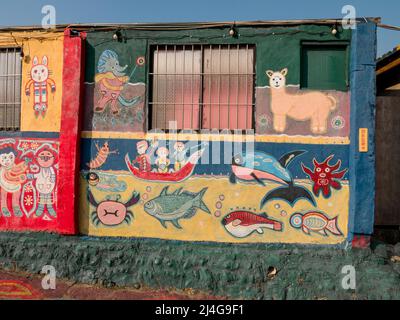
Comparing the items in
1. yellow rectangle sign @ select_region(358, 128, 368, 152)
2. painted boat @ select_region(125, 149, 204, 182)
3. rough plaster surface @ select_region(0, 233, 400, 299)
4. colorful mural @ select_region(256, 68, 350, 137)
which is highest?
colorful mural @ select_region(256, 68, 350, 137)

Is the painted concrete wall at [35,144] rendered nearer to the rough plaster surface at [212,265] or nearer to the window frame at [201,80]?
the rough plaster surface at [212,265]

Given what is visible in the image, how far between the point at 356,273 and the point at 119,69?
472 centimetres

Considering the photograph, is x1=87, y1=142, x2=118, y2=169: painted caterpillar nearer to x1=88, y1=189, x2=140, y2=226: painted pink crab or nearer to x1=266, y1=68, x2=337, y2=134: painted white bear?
x1=88, y1=189, x2=140, y2=226: painted pink crab

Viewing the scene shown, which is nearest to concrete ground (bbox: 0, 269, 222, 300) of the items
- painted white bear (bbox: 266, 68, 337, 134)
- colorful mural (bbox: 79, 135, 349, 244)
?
colorful mural (bbox: 79, 135, 349, 244)

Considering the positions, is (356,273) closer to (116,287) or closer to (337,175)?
(337,175)

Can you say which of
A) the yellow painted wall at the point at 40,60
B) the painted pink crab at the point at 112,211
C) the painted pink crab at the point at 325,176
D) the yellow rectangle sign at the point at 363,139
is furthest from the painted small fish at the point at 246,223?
the yellow painted wall at the point at 40,60

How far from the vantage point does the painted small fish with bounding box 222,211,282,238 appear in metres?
4.91

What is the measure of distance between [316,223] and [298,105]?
5.90 ft

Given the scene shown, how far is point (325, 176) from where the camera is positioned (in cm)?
488

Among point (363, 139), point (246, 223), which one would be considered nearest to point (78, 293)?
point (246, 223)

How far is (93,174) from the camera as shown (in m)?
5.21

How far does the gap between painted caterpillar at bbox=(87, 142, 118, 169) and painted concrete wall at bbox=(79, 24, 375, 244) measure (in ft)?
0.05

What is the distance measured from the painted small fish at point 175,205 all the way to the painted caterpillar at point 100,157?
1.00 meters

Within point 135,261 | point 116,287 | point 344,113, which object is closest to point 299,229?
point 344,113
